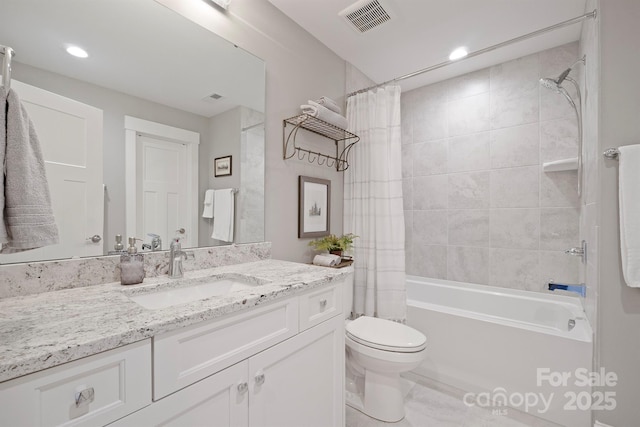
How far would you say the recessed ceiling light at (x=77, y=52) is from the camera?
99 cm

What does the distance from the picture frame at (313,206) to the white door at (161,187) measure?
0.77 m

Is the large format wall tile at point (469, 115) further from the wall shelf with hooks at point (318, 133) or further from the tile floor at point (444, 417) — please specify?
the tile floor at point (444, 417)

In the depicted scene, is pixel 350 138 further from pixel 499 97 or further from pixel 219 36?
pixel 499 97

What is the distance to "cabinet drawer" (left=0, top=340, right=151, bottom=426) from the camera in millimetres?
505

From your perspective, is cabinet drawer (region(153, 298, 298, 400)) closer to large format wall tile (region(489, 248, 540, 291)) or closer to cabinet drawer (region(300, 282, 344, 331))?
cabinet drawer (region(300, 282, 344, 331))

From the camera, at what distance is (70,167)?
3.24ft

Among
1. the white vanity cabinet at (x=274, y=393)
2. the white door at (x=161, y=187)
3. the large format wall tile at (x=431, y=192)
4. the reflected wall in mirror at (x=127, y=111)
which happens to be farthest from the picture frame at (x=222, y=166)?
the large format wall tile at (x=431, y=192)

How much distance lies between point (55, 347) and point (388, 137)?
2.00m

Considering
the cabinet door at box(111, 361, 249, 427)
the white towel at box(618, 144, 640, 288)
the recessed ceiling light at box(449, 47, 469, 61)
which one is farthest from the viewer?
the recessed ceiling light at box(449, 47, 469, 61)

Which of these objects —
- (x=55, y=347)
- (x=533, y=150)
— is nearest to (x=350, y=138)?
(x=533, y=150)

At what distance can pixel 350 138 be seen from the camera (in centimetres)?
213

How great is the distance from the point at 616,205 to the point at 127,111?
2.23m

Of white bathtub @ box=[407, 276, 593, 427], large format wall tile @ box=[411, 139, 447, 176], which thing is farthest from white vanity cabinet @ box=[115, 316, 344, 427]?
large format wall tile @ box=[411, 139, 447, 176]

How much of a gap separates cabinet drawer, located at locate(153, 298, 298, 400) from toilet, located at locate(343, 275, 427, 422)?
0.76 meters
